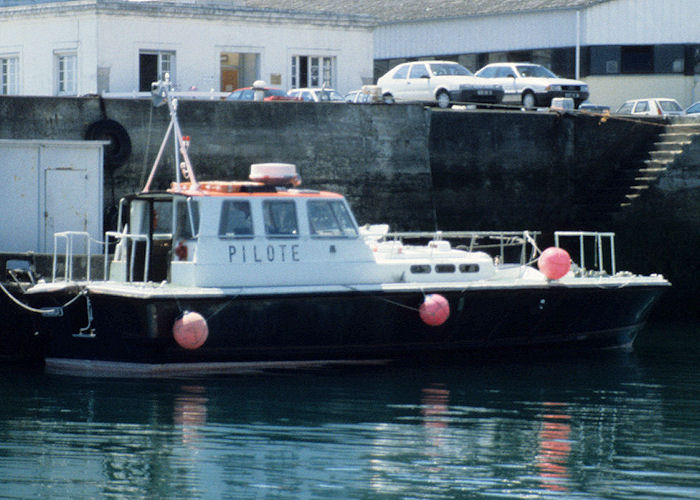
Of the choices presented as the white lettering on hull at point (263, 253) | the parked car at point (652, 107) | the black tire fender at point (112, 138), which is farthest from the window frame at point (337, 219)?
the parked car at point (652, 107)

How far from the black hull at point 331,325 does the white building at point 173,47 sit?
43.0 ft

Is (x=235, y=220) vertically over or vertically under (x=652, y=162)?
under

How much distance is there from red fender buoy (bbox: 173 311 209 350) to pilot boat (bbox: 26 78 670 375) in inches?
0.5

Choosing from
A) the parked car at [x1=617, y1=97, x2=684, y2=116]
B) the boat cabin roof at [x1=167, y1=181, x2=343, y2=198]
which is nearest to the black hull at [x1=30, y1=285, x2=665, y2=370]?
the boat cabin roof at [x1=167, y1=181, x2=343, y2=198]

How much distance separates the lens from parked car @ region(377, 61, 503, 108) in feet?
84.1

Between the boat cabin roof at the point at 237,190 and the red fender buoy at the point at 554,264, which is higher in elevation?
the boat cabin roof at the point at 237,190

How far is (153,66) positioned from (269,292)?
47.8 feet

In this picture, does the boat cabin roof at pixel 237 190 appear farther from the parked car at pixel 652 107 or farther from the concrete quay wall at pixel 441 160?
the parked car at pixel 652 107

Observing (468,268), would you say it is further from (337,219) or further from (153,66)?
(153,66)

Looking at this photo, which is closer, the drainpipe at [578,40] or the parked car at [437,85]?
the parked car at [437,85]

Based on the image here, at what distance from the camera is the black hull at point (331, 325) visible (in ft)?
43.9

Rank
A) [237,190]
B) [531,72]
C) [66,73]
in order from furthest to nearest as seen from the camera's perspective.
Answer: [531,72]
[66,73]
[237,190]

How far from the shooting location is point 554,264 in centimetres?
1473

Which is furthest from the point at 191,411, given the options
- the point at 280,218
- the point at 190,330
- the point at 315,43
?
the point at 315,43
